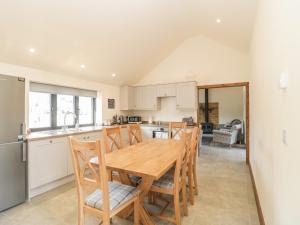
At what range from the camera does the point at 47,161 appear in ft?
9.30

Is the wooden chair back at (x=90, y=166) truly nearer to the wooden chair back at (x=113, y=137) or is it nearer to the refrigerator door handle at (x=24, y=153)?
the wooden chair back at (x=113, y=137)

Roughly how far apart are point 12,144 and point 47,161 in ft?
2.04

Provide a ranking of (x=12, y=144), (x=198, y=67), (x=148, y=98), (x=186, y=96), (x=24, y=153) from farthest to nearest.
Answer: (x=148, y=98) < (x=198, y=67) < (x=186, y=96) < (x=24, y=153) < (x=12, y=144)

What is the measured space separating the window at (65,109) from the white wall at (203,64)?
260 centimetres

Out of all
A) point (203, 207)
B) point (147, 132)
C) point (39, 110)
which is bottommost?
point (203, 207)

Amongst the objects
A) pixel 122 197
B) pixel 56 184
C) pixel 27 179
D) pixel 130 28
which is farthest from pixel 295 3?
pixel 56 184

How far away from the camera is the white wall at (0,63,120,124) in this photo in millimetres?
3012

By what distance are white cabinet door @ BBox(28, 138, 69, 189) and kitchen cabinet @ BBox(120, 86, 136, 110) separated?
263 cm

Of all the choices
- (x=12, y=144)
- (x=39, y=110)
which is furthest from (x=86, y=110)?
(x=12, y=144)

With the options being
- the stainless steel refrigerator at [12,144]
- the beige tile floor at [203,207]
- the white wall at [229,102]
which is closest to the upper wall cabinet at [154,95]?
the beige tile floor at [203,207]

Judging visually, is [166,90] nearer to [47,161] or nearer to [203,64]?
[203,64]

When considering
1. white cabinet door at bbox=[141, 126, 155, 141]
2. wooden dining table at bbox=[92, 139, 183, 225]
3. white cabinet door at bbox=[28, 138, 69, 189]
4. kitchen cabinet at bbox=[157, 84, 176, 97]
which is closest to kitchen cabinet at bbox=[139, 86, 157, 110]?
kitchen cabinet at bbox=[157, 84, 176, 97]

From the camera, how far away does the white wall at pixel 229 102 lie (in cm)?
784

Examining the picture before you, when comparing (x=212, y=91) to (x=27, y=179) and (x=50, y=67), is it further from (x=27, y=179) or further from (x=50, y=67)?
(x=27, y=179)
